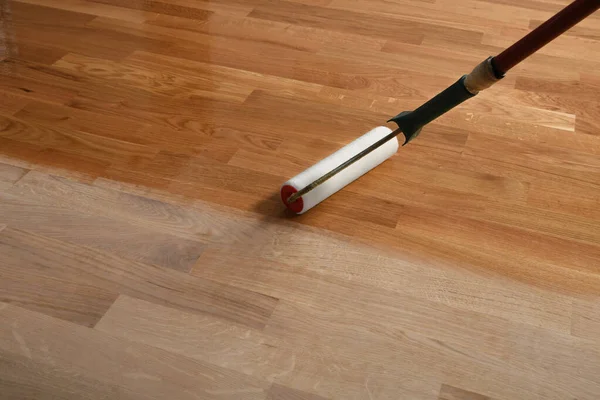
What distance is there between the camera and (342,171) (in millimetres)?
1581

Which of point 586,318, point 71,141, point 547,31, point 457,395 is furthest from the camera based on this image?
point 71,141

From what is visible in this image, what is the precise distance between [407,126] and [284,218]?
1.12 feet

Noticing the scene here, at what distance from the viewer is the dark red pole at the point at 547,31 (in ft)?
3.41

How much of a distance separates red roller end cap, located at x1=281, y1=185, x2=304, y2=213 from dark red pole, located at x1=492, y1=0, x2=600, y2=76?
500mm

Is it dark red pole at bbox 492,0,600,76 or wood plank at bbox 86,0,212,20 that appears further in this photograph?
wood plank at bbox 86,0,212,20

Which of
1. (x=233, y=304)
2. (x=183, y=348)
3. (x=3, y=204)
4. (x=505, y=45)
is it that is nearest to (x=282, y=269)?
(x=233, y=304)

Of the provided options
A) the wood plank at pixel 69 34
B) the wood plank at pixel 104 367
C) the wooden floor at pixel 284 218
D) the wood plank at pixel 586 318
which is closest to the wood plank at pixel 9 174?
the wooden floor at pixel 284 218

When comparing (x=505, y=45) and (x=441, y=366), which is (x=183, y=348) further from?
(x=505, y=45)

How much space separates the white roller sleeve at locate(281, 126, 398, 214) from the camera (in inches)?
60.2

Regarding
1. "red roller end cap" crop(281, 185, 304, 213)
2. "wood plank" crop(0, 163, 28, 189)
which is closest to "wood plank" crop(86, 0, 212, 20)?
"wood plank" crop(0, 163, 28, 189)

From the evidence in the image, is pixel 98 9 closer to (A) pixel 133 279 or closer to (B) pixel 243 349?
(A) pixel 133 279

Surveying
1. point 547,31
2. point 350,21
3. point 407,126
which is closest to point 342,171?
point 407,126

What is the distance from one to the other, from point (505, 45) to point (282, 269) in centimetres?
117

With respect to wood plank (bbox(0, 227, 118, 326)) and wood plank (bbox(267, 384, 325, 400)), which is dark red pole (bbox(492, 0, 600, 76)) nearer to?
wood plank (bbox(267, 384, 325, 400))
